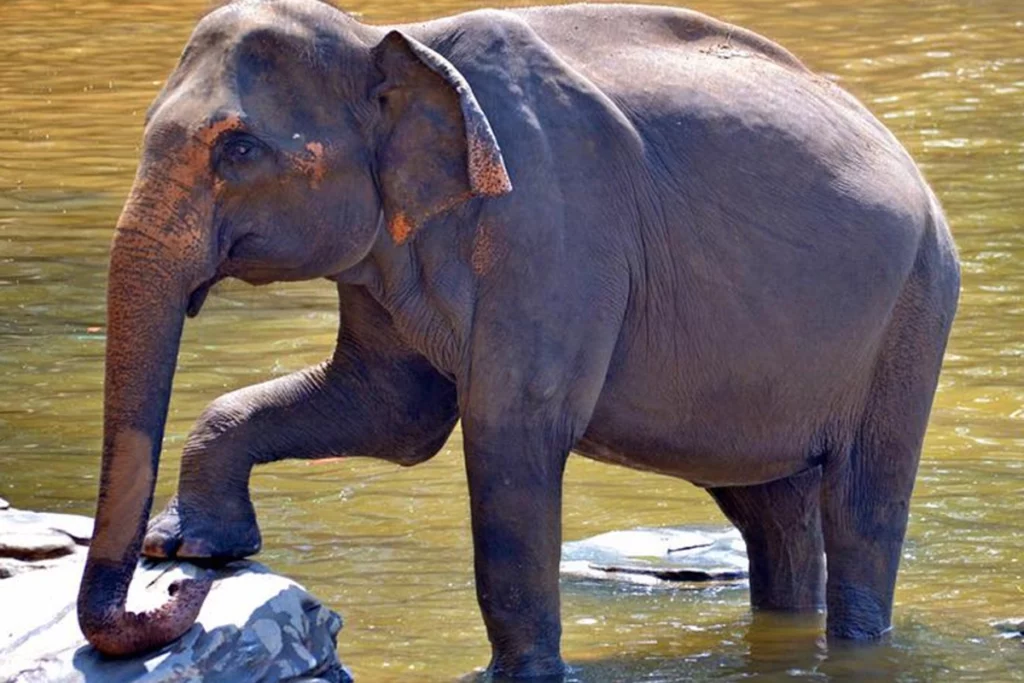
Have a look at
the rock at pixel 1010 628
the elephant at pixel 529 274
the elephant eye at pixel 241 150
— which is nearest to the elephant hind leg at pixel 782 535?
the elephant at pixel 529 274

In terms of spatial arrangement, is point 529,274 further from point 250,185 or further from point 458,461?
point 458,461

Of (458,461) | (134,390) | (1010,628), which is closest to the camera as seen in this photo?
(134,390)

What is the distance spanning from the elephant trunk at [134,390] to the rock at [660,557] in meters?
2.20

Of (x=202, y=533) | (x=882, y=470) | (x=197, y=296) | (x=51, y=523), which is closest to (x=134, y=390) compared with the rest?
(x=197, y=296)

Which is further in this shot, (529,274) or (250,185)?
(529,274)

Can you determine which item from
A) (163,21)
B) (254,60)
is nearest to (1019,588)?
(254,60)

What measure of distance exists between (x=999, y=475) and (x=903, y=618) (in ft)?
4.98

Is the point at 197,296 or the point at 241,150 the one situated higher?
the point at 241,150

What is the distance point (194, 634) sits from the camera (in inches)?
205

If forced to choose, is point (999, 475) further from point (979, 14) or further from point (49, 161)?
point (979, 14)

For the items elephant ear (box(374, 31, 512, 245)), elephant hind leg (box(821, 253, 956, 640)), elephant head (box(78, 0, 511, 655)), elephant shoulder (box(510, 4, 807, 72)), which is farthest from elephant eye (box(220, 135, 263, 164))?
elephant hind leg (box(821, 253, 956, 640))

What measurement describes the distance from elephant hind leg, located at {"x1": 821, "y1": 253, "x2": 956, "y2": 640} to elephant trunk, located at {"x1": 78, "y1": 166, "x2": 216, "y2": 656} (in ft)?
6.34

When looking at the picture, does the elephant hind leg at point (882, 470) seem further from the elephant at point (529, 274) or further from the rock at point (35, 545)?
the rock at point (35, 545)

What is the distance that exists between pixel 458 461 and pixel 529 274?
2.95m
